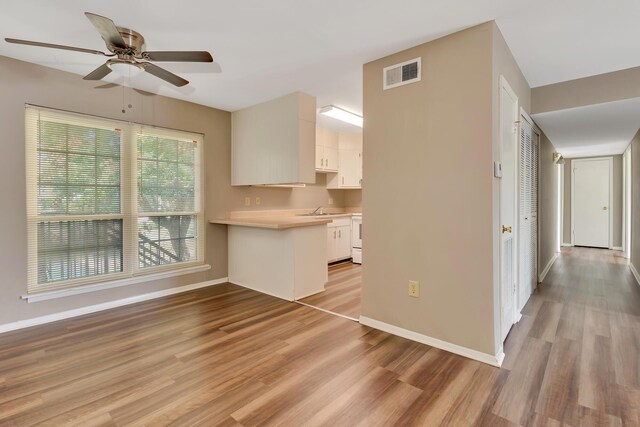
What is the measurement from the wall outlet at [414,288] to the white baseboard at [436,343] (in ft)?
1.05

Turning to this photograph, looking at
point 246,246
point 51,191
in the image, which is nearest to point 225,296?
point 246,246

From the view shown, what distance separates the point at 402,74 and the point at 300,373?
2500 mm

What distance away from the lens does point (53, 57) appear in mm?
2820

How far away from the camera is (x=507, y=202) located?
8.71 ft

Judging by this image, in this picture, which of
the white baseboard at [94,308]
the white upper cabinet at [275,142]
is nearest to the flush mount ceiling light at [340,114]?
the white upper cabinet at [275,142]

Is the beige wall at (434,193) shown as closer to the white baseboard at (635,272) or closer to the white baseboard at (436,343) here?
the white baseboard at (436,343)

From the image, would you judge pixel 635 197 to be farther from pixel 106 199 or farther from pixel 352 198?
pixel 106 199

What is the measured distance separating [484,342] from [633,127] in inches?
163

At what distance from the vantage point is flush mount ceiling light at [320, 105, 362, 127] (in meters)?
4.25

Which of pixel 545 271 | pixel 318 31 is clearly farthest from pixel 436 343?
pixel 545 271

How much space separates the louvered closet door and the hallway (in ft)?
0.79

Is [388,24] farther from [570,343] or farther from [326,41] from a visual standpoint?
[570,343]

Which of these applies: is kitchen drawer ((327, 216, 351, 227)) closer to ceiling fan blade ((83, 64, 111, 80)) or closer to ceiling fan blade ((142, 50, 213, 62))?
ceiling fan blade ((142, 50, 213, 62))

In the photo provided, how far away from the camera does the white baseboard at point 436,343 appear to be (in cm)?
227
